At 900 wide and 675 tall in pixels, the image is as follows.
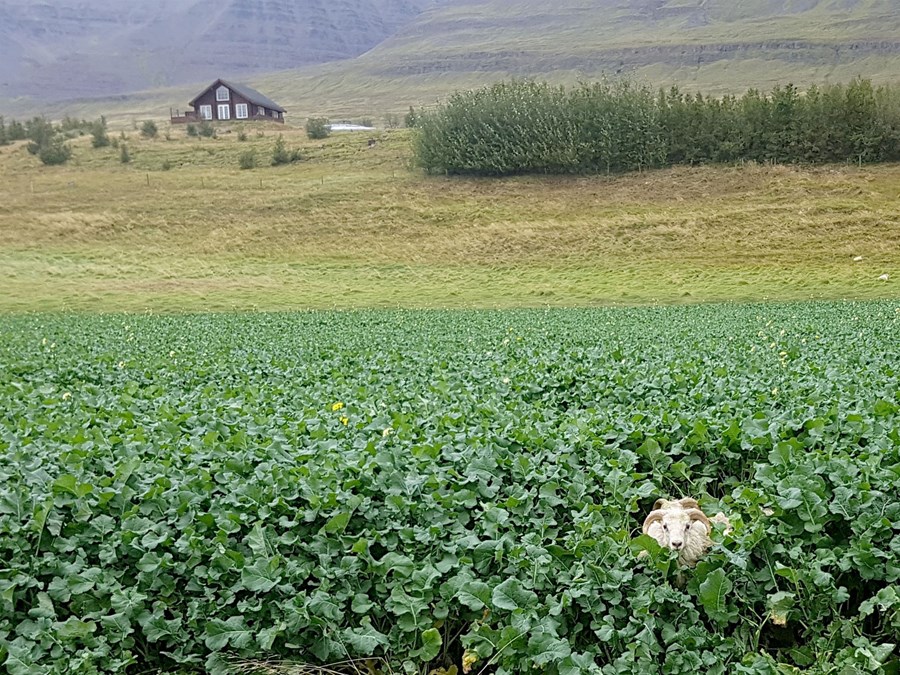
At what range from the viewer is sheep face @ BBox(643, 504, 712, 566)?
5.09 meters

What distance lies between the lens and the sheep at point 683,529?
201 inches

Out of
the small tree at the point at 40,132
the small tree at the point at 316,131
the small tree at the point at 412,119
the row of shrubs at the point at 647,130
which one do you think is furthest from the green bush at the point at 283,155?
the small tree at the point at 40,132

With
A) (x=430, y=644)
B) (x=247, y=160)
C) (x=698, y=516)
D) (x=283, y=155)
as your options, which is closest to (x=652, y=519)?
(x=698, y=516)

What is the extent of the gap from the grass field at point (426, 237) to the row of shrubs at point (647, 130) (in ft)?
8.14

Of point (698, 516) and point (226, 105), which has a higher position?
point (226, 105)

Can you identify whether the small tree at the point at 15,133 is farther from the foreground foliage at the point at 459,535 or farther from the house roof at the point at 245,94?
the foreground foliage at the point at 459,535

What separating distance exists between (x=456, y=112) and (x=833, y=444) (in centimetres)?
6583

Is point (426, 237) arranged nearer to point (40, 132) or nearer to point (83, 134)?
point (40, 132)

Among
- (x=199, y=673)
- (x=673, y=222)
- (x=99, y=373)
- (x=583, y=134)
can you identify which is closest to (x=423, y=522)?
(x=199, y=673)

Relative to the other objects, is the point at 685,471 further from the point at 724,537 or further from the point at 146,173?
the point at 146,173

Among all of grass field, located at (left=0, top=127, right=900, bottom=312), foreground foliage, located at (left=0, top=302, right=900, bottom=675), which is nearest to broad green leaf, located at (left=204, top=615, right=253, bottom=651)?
foreground foliage, located at (left=0, top=302, right=900, bottom=675)

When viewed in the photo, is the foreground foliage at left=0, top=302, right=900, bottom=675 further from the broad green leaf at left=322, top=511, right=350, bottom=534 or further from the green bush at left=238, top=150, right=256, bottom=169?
the green bush at left=238, top=150, right=256, bottom=169

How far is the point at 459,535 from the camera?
543 centimetres

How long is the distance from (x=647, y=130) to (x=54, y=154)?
5395 cm
